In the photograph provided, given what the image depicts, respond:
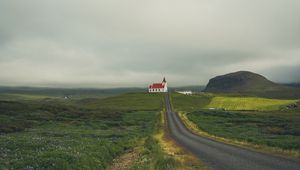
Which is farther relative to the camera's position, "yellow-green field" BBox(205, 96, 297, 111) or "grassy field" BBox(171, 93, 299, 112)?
"yellow-green field" BBox(205, 96, 297, 111)

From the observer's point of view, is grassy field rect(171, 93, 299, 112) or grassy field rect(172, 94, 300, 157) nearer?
grassy field rect(172, 94, 300, 157)

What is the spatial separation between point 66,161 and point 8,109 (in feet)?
304

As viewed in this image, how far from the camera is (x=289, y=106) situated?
495 feet

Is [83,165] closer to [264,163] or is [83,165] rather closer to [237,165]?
[237,165]

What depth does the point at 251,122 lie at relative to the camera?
9600 cm

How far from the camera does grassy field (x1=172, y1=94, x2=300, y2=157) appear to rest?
154 ft

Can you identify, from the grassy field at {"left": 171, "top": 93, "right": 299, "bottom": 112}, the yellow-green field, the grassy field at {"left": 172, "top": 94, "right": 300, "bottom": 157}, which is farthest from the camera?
the yellow-green field

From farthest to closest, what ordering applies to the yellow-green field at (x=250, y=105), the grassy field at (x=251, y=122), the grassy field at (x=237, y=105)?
the yellow-green field at (x=250, y=105)
the grassy field at (x=237, y=105)
the grassy field at (x=251, y=122)

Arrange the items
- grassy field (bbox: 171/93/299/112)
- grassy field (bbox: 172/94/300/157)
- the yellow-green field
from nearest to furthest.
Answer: grassy field (bbox: 172/94/300/157) < grassy field (bbox: 171/93/299/112) < the yellow-green field

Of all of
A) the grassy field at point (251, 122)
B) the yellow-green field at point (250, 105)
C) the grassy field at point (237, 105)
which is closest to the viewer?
the grassy field at point (251, 122)

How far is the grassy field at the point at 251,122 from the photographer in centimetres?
4697

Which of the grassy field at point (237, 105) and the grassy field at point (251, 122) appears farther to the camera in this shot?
the grassy field at point (237, 105)

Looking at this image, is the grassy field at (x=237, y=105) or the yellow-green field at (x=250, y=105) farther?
the yellow-green field at (x=250, y=105)

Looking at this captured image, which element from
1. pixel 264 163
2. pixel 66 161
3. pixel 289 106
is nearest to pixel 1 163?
pixel 66 161
